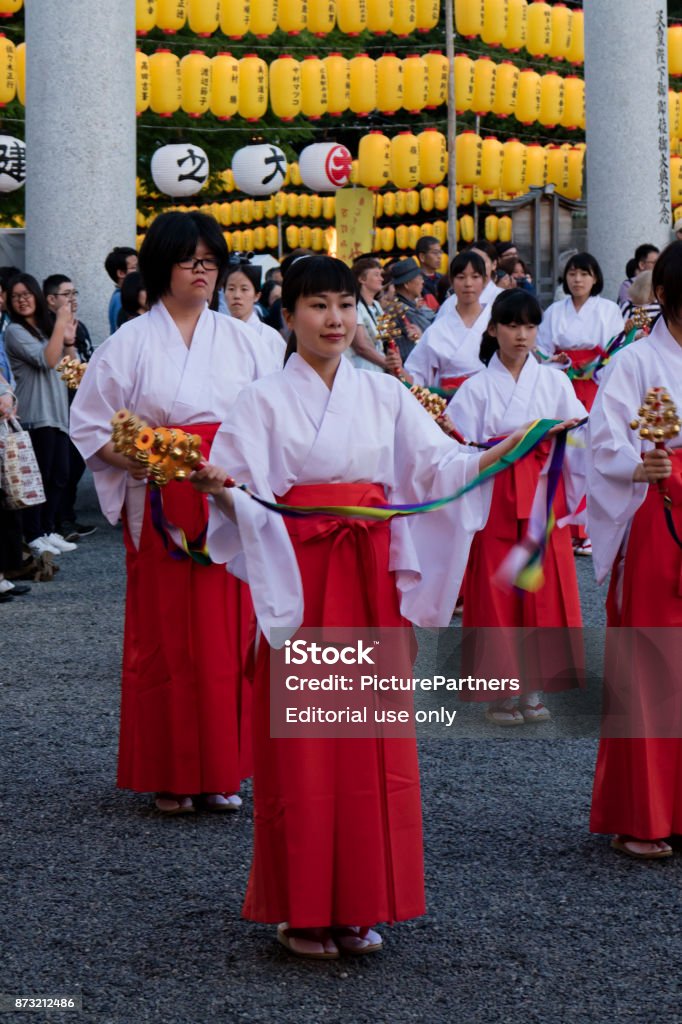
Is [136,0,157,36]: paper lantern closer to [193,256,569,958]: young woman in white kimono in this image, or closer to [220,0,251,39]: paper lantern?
[220,0,251,39]: paper lantern

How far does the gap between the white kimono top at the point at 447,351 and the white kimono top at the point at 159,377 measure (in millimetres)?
3857

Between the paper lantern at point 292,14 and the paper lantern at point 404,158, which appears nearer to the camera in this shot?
the paper lantern at point 292,14

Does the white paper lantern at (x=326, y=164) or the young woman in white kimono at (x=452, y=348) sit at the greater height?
the white paper lantern at (x=326, y=164)

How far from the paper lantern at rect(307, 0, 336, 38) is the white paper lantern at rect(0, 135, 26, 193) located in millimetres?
3456

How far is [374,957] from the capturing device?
12.4ft

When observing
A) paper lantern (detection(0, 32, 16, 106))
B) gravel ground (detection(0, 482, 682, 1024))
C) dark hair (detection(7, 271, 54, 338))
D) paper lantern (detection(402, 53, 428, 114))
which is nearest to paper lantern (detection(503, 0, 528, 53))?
paper lantern (detection(402, 53, 428, 114))

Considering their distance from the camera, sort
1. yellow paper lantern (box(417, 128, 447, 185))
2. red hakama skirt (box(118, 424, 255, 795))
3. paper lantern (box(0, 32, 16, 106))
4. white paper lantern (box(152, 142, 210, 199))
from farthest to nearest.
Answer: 1. yellow paper lantern (box(417, 128, 447, 185))
2. white paper lantern (box(152, 142, 210, 199))
3. paper lantern (box(0, 32, 16, 106))
4. red hakama skirt (box(118, 424, 255, 795))

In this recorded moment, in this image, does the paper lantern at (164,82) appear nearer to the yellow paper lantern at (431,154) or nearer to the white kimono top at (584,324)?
the yellow paper lantern at (431,154)

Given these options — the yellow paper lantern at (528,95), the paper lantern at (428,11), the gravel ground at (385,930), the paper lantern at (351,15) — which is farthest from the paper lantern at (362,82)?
the gravel ground at (385,930)

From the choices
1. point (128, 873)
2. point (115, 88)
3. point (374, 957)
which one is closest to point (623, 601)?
point (374, 957)

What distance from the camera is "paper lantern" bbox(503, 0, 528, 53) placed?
17.9 meters

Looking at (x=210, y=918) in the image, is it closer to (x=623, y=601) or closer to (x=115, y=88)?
(x=623, y=601)

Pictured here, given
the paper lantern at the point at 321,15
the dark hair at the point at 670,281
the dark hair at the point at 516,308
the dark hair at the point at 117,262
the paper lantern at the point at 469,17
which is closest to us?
the dark hair at the point at 670,281

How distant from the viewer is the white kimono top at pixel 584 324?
1039cm
